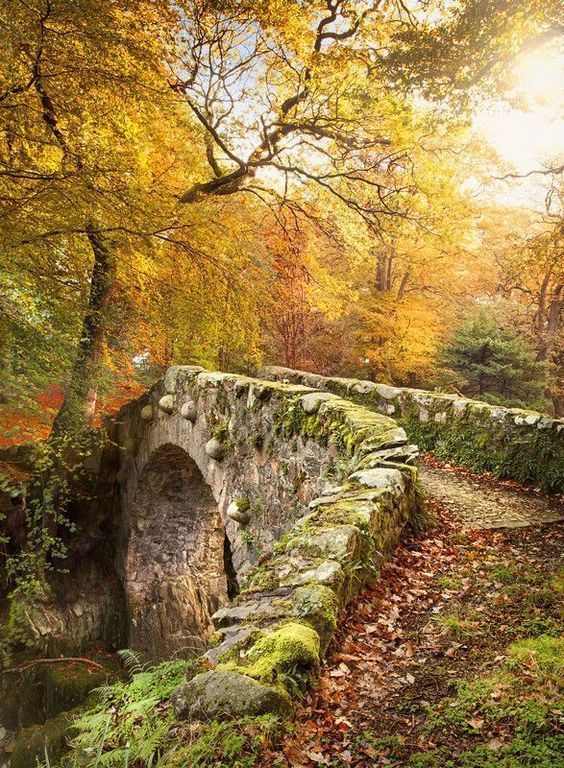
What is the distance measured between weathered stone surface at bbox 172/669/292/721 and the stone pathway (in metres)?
3.49

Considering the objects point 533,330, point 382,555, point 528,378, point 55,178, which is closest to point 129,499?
Answer: point 55,178

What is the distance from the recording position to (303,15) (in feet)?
24.7

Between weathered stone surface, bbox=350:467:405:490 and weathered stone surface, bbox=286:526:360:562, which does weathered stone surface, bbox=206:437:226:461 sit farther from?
weathered stone surface, bbox=286:526:360:562

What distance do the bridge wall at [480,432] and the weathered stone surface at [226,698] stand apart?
201 inches

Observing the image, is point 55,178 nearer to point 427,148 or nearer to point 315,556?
point 315,556

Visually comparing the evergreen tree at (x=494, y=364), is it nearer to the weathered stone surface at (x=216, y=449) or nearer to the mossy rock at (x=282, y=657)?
the weathered stone surface at (x=216, y=449)

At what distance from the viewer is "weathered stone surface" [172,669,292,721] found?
199cm

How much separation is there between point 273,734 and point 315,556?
1352mm

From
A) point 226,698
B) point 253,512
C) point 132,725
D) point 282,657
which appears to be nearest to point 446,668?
point 282,657

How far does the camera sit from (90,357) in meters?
8.91

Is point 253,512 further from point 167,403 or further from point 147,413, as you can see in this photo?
point 147,413

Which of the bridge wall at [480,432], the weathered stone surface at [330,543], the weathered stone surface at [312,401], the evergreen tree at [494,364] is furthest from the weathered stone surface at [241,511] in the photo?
the evergreen tree at [494,364]

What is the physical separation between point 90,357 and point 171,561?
5608 mm

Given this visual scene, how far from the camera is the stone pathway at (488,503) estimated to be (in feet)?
16.8
